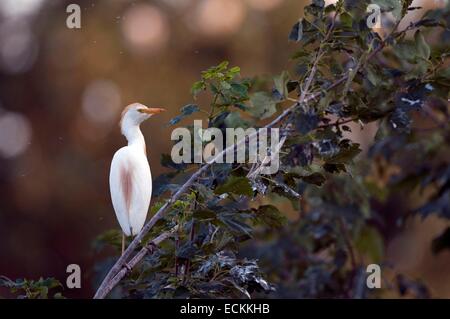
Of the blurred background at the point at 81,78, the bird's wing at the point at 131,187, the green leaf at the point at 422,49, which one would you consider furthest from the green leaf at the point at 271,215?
the blurred background at the point at 81,78

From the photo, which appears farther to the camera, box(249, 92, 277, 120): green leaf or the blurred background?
the blurred background

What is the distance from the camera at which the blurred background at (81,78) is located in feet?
19.2

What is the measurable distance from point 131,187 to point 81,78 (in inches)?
167

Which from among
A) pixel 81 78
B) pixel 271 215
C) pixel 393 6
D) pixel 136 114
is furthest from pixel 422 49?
pixel 81 78

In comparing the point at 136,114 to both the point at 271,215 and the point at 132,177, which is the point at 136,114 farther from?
the point at 271,215

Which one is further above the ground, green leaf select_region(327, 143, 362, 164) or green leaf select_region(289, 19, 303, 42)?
green leaf select_region(289, 19, 303, 42)

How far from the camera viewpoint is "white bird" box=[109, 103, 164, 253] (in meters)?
1.89

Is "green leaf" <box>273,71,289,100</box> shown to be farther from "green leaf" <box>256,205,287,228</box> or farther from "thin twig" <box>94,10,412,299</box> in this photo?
"green leaf" <box>256,205,287,228</box>

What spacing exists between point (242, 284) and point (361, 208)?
4.13 feet

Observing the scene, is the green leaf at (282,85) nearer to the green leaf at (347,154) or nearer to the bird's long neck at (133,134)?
the green leaf at (347,154)

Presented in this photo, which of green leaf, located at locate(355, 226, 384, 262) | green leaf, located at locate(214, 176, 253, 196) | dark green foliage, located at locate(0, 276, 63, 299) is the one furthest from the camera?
green leaf, located at locate(355, 226, 384, 262)

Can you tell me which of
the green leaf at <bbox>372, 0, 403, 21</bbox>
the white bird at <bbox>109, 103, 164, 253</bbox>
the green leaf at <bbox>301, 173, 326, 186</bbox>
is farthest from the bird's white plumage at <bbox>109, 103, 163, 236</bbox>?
the green leaf at <bbox>372, 0, 403, 21</bbox>

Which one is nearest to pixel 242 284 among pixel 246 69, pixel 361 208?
pixel 361 208

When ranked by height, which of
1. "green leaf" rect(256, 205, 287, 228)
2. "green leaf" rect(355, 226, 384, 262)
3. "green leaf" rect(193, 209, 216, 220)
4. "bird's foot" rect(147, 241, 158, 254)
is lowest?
"bird's foot" rect(147, 241, 158, 254)
